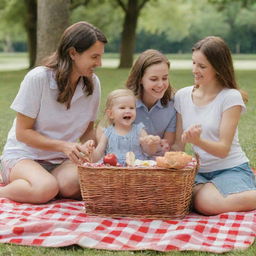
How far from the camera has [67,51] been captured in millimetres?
3955

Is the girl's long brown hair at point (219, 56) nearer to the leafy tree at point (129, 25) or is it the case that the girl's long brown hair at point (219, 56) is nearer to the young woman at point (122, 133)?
the young woman at point (122, 133)

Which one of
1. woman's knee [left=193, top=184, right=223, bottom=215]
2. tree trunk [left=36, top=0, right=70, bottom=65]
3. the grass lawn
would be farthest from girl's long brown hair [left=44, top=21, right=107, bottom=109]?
tree trunk [left=36, top=0, right=70, bottom=65]

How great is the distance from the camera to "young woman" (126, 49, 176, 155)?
161 inches

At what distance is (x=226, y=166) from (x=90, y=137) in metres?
1.04

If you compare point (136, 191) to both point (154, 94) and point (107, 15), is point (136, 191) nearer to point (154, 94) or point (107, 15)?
point (154, 94)

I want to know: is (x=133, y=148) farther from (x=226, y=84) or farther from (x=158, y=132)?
(x=226, y=84)

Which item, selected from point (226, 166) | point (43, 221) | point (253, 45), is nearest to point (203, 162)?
point (226, 166)

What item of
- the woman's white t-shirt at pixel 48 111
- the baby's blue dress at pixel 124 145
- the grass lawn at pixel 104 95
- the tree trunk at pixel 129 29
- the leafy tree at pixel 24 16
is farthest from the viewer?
the tree trunk at pixel 129 29

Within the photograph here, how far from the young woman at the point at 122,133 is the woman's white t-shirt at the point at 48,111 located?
0.17 m

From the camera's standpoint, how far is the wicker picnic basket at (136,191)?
3.56 metres

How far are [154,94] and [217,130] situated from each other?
1.69 feet

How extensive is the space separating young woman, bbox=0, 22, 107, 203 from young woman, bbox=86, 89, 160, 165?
0.62ft

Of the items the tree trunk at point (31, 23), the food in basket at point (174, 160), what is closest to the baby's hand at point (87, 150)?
the food in basket at point (174, 160)

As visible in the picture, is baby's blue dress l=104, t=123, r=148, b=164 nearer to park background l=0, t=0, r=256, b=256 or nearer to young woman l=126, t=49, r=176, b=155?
young woman l=126, t=49, r=176, b=155
